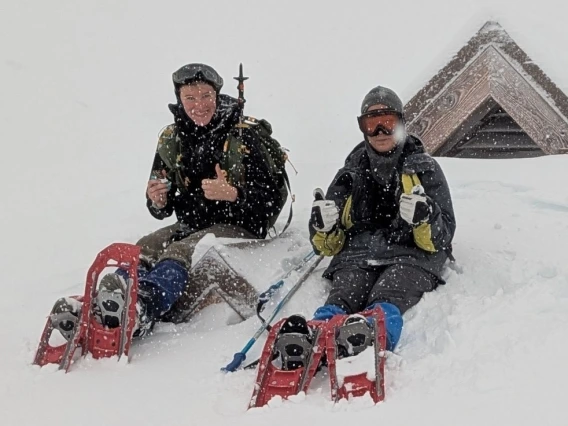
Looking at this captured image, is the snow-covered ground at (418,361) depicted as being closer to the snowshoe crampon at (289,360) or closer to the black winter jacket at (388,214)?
the snowshoe crampon at (289,360)

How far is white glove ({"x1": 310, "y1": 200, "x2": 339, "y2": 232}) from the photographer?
154 inches

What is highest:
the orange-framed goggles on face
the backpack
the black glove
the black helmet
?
the black helmet

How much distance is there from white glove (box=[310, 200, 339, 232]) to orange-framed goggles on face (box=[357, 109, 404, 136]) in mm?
500

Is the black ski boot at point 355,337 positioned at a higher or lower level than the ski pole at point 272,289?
higher

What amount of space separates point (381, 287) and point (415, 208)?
478mm

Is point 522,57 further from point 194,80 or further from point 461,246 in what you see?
point 194,80

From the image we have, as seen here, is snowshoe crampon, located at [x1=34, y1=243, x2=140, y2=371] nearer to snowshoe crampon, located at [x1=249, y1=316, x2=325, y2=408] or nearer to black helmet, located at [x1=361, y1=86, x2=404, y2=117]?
snowshoe crampon, located at [x1=249, y1=316, x2=325, y2=408]

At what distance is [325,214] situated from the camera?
3902 millimetres

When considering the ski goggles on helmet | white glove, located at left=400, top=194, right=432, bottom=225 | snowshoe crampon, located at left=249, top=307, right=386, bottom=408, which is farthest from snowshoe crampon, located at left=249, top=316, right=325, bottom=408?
the ski goggles on helmet

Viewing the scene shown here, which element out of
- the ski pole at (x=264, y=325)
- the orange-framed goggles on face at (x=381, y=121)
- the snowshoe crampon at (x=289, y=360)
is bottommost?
the ski pole at (x=264, y=325)

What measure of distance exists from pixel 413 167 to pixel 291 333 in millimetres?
1324

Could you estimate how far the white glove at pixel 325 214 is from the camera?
3.90 metres

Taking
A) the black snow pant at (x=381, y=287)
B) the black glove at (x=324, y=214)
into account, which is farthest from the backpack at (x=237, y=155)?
the black snow pant at (x=381, y=287)

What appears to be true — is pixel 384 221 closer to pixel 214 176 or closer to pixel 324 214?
pixel 324 214
